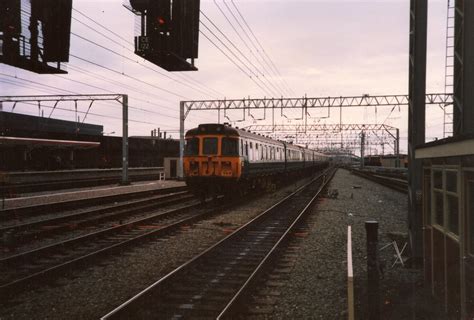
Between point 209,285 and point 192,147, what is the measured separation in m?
11.6

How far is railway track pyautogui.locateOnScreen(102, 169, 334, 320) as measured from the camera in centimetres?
550

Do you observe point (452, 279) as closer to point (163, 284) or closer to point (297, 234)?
point (163, 284)

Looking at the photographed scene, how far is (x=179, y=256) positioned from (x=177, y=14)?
20.3ft

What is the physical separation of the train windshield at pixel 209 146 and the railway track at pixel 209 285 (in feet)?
23.6

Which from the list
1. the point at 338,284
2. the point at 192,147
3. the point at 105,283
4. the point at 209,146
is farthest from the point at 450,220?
the point at 192,147

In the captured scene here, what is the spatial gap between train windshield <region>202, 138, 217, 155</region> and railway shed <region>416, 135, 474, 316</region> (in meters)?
11.2

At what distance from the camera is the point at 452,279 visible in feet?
17.3

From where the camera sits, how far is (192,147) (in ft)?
59.0

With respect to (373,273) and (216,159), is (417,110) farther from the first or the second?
(216,159)

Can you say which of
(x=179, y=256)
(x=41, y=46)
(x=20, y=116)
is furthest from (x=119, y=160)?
(x=179, y=256)

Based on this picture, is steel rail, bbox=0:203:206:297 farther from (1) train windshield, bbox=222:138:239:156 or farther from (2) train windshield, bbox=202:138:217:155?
(2) train windshield, bbox=202:138:217:155

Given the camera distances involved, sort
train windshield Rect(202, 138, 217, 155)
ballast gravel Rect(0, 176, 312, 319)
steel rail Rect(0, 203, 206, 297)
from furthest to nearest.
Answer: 1. train windshield Rect(202, 138, 217, 155)
2. steel rail Rect(0, 203, 206, 297)
3. ballast gravel Rect(0, 176, 312, 319)

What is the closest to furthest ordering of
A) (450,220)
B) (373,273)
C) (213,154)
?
(373,273)
(450,220)
(213,154)

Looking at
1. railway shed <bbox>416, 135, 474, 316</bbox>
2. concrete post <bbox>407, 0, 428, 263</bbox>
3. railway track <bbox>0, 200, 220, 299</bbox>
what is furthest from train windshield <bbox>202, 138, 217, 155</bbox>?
railway shed <bbox>416, 135, 474, 316</bbox>
